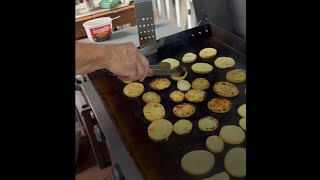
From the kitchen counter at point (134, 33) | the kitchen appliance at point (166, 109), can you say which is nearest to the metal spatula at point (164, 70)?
the kitchen appliance at point (166, 109)

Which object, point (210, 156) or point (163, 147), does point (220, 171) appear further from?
point (163, 147)

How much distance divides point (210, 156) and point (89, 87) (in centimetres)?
85

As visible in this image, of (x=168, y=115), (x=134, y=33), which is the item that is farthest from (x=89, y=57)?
(x=134, y=33)

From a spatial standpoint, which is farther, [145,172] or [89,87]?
[89,87]

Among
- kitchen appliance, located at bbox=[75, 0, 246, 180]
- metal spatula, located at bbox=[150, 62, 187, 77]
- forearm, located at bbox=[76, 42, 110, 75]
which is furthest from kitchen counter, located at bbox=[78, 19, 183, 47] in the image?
forearm, located at bbox=[76, 42, 110, 75]

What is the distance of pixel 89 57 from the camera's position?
120 centimetres

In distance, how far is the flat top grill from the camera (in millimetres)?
1226

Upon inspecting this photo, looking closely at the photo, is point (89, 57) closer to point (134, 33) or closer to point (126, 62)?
point (126, 62)

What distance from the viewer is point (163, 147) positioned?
1.32 metres

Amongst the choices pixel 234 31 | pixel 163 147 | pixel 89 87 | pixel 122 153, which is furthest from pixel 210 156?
pixel 234 31

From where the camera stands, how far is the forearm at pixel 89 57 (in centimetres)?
116

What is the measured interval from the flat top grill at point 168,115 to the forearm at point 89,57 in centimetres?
34

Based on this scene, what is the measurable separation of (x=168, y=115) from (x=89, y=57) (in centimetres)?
55

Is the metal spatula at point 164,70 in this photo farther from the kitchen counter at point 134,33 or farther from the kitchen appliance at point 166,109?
the kitchen counter at point 134,33
